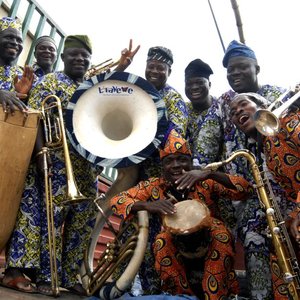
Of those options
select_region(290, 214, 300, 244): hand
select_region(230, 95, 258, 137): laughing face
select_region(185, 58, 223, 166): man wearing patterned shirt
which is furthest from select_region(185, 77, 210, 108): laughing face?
select_region(290, 214, 300, 244): hand

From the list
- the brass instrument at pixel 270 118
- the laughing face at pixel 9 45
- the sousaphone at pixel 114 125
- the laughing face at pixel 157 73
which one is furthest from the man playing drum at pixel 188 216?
the laughing face at pixel 9 45

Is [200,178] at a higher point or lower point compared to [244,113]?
lower

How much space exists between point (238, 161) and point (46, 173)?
156cm

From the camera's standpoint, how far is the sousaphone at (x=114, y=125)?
3.25 metres

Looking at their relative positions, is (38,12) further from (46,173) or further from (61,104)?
(46,173)

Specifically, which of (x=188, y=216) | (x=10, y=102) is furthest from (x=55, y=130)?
(x=188, y=216)

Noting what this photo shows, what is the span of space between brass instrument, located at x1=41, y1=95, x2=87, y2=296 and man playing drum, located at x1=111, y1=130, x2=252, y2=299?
360 millimetres

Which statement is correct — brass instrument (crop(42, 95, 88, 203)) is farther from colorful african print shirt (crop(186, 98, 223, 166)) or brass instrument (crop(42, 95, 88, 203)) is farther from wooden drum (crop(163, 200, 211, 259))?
colorful african print shirt (crop(186, 98, 223, 166))

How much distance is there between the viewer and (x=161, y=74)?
12.5 ft

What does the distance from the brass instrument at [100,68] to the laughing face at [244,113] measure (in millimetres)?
1408

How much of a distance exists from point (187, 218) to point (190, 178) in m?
0.35

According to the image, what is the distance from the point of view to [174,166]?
3092mm

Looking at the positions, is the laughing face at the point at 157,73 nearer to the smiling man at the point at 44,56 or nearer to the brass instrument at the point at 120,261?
the smiling man at the point at 44,56

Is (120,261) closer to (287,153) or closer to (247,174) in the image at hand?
(247,174)
